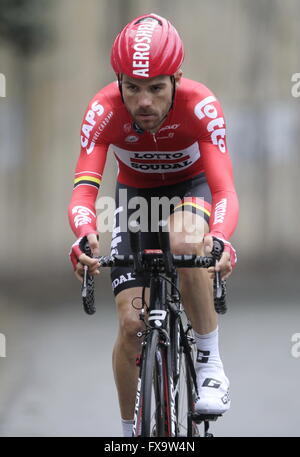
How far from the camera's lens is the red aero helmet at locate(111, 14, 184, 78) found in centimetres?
406

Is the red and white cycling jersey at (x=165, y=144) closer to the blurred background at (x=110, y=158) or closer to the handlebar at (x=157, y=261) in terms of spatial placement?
the handlebar at (x=157, y=261)

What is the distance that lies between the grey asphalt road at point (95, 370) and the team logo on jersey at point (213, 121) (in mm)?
2197

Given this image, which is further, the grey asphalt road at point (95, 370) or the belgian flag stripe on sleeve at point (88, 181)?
the grey asphalt road at point (95, 370)

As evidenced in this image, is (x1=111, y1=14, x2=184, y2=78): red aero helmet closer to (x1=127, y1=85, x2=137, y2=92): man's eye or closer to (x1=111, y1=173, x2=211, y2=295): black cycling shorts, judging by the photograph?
(x1=127, y1=85, x2=137, y2=92): man's eye

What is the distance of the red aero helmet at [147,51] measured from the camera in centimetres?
406

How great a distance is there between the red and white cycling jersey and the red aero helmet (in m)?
0.39

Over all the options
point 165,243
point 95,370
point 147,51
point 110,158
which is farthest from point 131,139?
point 110,158

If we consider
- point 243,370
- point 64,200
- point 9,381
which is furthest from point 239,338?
point 64,200

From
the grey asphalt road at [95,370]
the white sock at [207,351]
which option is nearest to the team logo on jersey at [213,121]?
the white sock at [207,351]

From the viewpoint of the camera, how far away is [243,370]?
24.4 ft

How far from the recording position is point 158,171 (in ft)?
16.3

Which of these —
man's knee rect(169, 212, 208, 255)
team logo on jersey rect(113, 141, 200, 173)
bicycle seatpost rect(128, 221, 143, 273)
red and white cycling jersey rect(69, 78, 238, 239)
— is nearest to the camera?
bicycle seatpost rect(128, 221, 143, 273)

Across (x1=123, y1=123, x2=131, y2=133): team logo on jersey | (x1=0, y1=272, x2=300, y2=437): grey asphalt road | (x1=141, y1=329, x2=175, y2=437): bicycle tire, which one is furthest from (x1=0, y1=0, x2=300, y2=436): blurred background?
(x1=141, y1=329, x2=175, y2=437): bicycle tire

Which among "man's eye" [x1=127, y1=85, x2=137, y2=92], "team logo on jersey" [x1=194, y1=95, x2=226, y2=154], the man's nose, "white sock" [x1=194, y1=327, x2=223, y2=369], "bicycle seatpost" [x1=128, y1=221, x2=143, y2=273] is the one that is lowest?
"white sock" [x1=194, y1=327, x2=223, y2=369]
